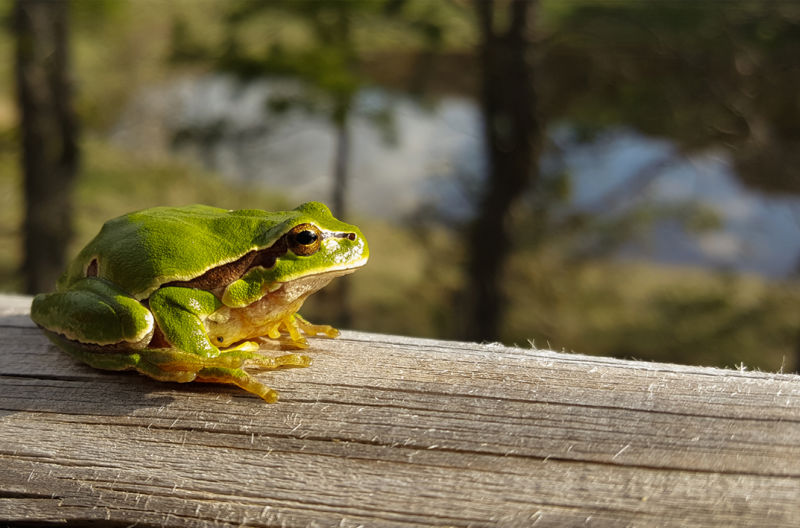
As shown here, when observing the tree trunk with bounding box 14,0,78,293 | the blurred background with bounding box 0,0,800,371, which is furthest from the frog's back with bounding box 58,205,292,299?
the tree trunk with bounding box 14,0,78,293

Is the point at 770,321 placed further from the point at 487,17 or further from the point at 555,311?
the point at 487,17

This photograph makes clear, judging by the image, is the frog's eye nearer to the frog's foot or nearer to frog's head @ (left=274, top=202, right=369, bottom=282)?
frog's head @ (left=274, top=202, right=369, bottom=282)

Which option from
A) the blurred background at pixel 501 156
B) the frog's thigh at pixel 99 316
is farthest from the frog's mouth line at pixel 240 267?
the blurred background at pixel 501 156

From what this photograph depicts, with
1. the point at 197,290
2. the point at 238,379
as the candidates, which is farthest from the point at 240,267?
the point at 238,379

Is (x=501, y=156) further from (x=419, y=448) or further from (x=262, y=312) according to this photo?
(x=419, y=448)

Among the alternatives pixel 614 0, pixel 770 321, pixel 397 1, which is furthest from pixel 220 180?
pixel 770 321
